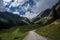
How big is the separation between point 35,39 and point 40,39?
289 centimetres

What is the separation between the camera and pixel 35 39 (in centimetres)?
7644

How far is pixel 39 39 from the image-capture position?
75.1 m

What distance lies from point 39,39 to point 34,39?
3.39 m

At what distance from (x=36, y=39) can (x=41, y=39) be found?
261 centimetres

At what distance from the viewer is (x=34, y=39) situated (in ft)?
254

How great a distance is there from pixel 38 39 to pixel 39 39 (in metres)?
0.72

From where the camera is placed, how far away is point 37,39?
75688 millimetres

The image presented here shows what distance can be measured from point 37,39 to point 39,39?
1094mm

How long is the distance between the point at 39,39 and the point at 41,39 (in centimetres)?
97

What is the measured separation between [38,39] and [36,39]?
3.37ft

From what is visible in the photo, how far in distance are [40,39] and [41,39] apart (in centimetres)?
53

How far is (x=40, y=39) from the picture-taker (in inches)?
2943

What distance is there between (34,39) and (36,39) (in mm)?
1776

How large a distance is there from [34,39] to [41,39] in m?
4.22
